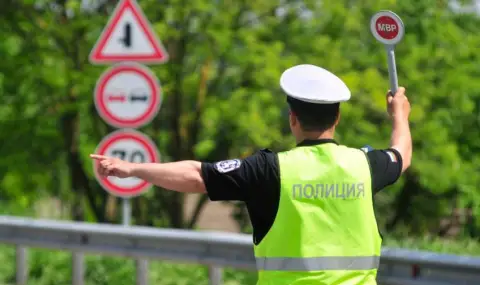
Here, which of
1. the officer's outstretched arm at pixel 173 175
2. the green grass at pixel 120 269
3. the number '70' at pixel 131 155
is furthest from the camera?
the number '70' at pixel 131 155

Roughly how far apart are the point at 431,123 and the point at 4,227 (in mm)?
9751

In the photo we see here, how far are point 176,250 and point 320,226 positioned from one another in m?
5.51

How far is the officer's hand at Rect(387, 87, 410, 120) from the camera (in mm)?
4109

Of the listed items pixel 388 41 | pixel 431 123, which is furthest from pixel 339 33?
pixel 388 41

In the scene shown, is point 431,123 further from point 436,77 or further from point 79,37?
point 79,37

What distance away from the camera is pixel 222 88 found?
1748 centimetres

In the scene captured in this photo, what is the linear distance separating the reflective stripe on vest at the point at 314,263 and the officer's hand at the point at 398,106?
650 mm

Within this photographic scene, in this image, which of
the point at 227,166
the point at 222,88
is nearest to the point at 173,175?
the point at 227,166

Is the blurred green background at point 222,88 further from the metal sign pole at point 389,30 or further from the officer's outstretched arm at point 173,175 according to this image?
the officer's outstretched arm at point 173,175

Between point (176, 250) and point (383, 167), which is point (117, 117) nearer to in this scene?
point (176, 250)

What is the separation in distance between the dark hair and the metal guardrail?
3356mm

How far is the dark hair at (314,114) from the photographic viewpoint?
3.64m

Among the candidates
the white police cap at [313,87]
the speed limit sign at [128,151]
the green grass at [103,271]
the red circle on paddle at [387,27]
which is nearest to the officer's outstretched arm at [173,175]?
the white police cap at [313,87]

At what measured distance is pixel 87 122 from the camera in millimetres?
17984
